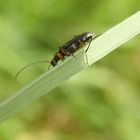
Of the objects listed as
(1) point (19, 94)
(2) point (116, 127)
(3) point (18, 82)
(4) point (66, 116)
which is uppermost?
(3) point (18, 82)

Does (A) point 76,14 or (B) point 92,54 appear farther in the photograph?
(A) point 76,14

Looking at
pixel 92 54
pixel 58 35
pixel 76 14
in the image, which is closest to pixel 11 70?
pixel 58 35

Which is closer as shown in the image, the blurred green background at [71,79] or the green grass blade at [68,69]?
the green grass blade at [68,69]

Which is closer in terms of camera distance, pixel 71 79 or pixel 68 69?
pixel 68 69

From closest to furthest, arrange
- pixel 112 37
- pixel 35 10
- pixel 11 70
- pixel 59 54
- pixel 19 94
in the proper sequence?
1. pixel 19 94
2. pixel 112 37
3. pixel 59 54
4. pixel 11 70
5. pixel 35 10

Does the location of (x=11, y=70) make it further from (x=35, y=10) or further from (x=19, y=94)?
(x=19, y=94)
